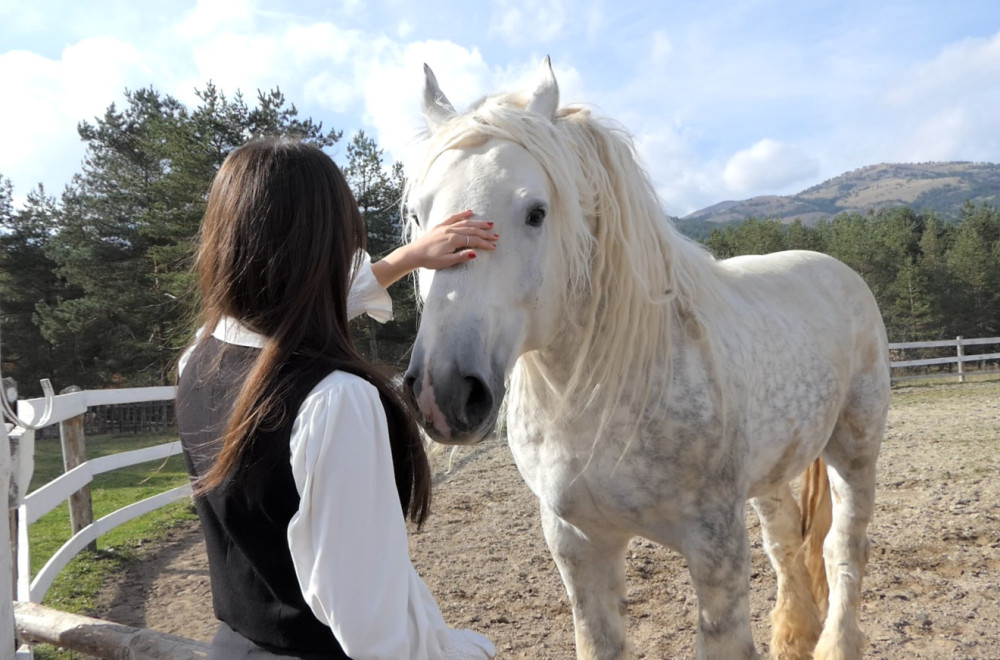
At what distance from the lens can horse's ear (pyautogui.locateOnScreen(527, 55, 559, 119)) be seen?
1896mm

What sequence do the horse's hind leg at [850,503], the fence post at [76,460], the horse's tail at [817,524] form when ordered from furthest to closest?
the fence post at [76,460] < the horse's tail at [817,524] < the horse's hind leg at [850,503]

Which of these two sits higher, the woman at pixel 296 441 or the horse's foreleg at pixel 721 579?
the woman at pixel 296 441

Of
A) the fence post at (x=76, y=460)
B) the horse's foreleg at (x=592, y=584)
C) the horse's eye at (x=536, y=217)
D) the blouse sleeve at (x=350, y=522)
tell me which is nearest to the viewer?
the blouse sleeve at (x=350, y=522)

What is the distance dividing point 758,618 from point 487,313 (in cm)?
276

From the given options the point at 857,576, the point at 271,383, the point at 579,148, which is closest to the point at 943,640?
the point at 857,576

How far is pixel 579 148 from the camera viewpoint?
191 centimetres

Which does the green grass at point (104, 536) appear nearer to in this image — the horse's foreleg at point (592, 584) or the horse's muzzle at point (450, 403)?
the horse's muzzle at point (450, 403)

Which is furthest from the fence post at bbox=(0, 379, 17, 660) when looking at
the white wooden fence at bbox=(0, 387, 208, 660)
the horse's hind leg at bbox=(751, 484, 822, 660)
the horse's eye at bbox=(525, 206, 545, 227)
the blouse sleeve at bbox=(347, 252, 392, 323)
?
the horse's hind leg at bbox=(751, 484, 822, 660)

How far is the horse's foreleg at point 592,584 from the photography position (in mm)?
2195

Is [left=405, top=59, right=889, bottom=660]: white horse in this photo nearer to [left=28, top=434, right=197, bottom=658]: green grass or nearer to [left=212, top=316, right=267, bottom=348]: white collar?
[left=212, top=316, right=267, bottom=348]: white collar

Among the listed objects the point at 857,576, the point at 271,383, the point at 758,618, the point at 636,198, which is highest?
the point at 636,198

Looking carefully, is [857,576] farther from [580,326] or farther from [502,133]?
[502,133]

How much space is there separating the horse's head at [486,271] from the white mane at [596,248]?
0.04 ft

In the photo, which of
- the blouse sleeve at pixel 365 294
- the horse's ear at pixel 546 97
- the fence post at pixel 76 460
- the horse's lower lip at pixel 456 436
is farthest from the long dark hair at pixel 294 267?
the fence post at pixel 76 460
